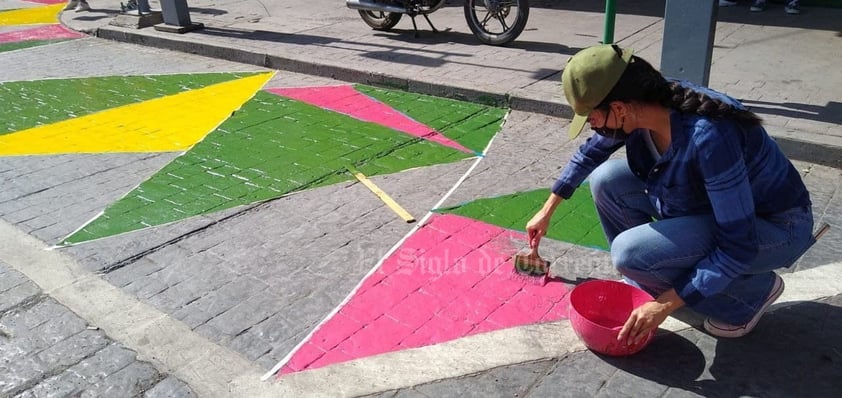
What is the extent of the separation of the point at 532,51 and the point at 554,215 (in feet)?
13.2

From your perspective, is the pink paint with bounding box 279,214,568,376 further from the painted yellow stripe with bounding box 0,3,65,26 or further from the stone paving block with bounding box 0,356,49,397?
the painted yellow stripe with bounding box 0,3,65,26

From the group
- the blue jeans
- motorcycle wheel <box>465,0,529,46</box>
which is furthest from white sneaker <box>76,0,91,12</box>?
the blue jeans

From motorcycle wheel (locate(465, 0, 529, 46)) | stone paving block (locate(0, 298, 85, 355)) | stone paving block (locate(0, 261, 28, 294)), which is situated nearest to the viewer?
stone paving block (locate(0, 298, 85, 355))

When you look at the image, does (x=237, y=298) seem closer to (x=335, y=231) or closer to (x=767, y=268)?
(x=335, y=231)

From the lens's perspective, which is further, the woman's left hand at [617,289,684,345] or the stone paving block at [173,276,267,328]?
the stone paving block at [173,276,267,328]

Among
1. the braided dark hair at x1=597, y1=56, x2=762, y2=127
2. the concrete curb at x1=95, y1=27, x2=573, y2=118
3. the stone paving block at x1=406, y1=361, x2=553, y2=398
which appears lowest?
the stone paving block at x1=406, y1=361, x2=553, y2=398

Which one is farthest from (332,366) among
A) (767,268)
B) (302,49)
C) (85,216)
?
(302,49)

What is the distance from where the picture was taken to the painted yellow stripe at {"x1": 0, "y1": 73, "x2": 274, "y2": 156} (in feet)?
19.2

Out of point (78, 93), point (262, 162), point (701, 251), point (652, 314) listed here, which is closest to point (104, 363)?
point (652, 314)

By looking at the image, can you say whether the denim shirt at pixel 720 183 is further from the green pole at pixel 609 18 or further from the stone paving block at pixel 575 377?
the green pole at pixel 609 18

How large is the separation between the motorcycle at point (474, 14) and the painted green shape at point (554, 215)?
3871mm

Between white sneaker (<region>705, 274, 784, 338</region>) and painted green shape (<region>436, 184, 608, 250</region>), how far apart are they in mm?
898

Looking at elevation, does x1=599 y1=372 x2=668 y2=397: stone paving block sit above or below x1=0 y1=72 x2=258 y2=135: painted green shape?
below

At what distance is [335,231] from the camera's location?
4.24 meters
